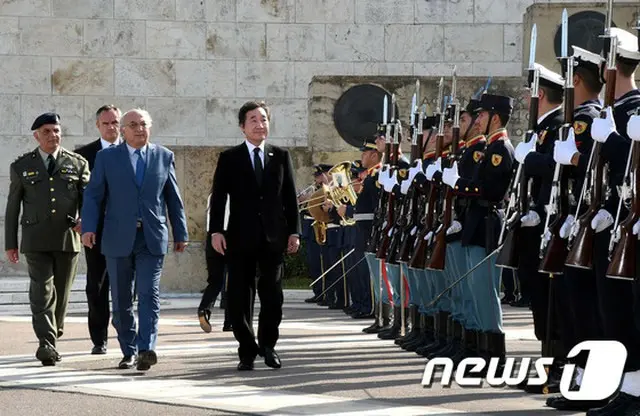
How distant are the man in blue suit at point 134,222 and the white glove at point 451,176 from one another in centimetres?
191

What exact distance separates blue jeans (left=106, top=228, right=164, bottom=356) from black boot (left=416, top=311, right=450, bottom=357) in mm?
2228

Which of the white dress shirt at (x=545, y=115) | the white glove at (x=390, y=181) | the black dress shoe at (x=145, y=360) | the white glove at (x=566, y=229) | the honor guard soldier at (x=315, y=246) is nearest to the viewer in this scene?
the white glove at (x=566, y=229)

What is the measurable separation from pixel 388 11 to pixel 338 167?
720cm

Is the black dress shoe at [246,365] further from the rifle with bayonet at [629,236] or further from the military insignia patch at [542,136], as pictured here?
the rifle with bayonet at [629,236]

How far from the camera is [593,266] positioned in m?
8.09

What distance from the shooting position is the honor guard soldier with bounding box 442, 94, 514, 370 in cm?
1020

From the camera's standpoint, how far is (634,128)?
736 centimetres

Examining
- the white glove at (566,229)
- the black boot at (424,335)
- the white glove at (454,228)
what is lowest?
the black boot at (424,335)

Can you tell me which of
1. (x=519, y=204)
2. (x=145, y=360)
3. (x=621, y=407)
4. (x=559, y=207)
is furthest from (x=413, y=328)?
(x=621, y=407)

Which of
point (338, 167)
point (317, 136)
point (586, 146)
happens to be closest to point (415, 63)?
point (317, 136)

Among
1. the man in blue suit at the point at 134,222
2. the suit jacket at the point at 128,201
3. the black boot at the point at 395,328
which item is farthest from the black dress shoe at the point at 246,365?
the black boot at the point at 395,328

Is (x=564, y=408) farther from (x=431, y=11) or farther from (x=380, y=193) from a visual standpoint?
(x=431, y=11)

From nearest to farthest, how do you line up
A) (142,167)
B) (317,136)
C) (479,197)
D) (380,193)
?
(479,197), (142,167), (380,193), (317,136)

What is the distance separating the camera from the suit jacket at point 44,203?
11.9 meters
